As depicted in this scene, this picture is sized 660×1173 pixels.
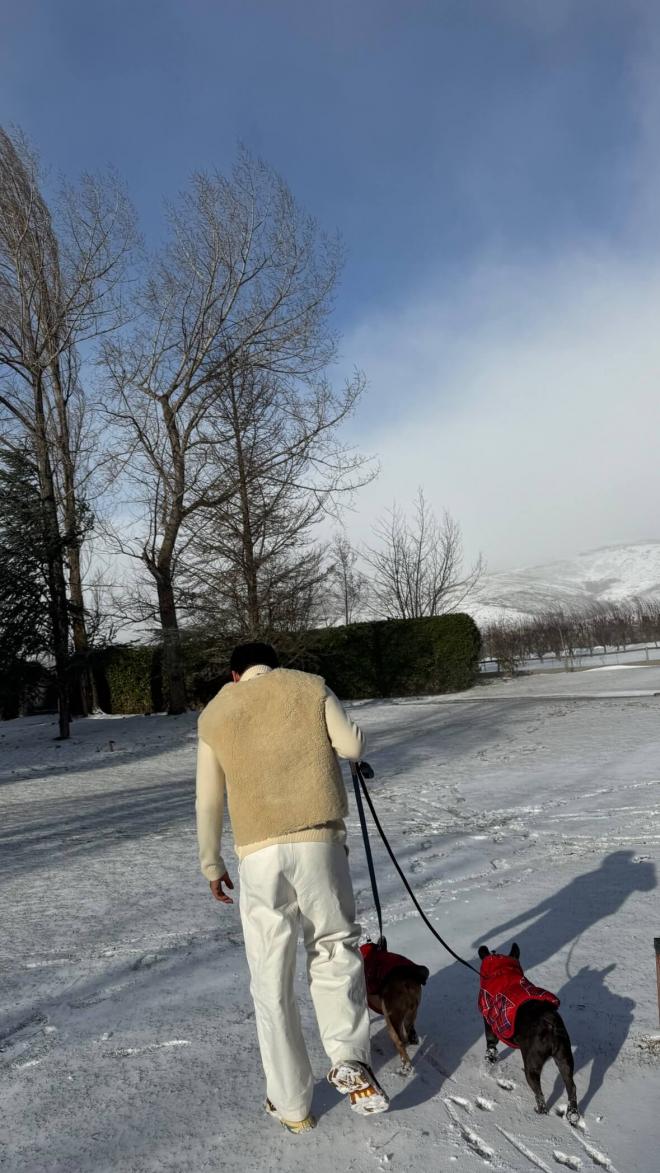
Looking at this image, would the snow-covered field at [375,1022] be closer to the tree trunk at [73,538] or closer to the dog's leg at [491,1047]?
the dog's leg at [491,1047]

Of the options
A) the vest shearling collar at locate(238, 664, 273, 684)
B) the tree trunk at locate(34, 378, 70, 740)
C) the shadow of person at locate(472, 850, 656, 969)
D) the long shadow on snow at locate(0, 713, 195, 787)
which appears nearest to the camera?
the vest shearling collar at locate(238, 664, 273, 684)

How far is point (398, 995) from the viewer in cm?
333

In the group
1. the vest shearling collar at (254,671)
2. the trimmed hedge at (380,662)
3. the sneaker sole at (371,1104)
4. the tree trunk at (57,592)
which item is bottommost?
the sneaker sole at (371,1104)

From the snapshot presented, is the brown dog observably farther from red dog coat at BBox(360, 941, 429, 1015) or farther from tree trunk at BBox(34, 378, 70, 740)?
tree trunk at BBox(34, 378, 70, 740)

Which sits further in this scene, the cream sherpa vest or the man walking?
the cream sherpa vest

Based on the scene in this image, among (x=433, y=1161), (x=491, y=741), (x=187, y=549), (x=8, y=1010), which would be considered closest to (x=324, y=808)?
(x=433, y=1161)

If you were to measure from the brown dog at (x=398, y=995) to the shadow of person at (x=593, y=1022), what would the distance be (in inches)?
23.0

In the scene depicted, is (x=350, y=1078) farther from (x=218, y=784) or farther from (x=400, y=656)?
(x=400, y=656)

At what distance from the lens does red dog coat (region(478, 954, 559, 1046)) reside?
3.00 metres

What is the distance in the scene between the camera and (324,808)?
3.12 meters

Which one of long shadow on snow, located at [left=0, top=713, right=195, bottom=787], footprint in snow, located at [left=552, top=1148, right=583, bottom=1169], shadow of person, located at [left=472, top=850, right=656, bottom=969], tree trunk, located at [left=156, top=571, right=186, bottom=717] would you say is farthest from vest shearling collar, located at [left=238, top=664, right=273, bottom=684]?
tree trunk, located at [left=156, top=571, right=186, bottom=717]

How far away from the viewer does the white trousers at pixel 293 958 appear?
9.73 ft

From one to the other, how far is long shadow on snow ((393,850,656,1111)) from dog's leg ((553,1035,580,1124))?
A: 140mm

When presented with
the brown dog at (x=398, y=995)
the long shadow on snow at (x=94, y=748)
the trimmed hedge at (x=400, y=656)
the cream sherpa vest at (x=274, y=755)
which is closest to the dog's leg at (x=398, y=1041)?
the brown dog at (x=398, y=995)
